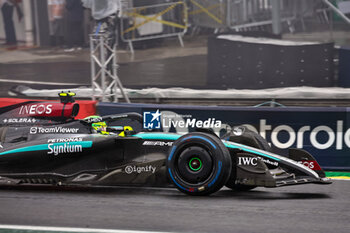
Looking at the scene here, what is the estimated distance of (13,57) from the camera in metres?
14.9

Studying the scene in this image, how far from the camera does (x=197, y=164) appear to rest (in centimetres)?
639

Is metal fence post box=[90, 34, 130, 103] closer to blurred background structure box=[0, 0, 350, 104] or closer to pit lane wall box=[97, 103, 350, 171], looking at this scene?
blurred background structure box=[0, 0, 350, 104]

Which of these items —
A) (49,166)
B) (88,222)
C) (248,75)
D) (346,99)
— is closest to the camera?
(88,222)

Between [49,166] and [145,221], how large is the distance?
1.64 metres

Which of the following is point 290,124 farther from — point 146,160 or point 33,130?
point 33,130

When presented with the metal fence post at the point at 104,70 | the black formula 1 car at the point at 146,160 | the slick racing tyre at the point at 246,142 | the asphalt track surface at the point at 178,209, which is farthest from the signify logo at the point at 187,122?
the metal fence post at the point at 104,70

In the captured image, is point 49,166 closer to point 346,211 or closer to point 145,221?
point 145,221

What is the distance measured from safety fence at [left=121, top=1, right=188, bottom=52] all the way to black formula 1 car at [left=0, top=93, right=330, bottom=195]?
764 centimetres

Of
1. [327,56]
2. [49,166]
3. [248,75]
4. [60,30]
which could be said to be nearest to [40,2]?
[60,30]

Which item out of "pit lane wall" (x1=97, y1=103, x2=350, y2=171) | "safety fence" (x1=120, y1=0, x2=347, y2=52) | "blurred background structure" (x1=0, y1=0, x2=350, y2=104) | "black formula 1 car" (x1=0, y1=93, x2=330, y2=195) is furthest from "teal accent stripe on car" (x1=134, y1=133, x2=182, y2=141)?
"safety fence" (x1=120, y1=0, x2=347, y2=52)

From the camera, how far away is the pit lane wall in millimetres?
9055

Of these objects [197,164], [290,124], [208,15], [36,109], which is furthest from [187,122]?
[208,15]

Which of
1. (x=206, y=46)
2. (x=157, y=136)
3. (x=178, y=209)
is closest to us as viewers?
(x=178, y=209)

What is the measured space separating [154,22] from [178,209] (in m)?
9.25
